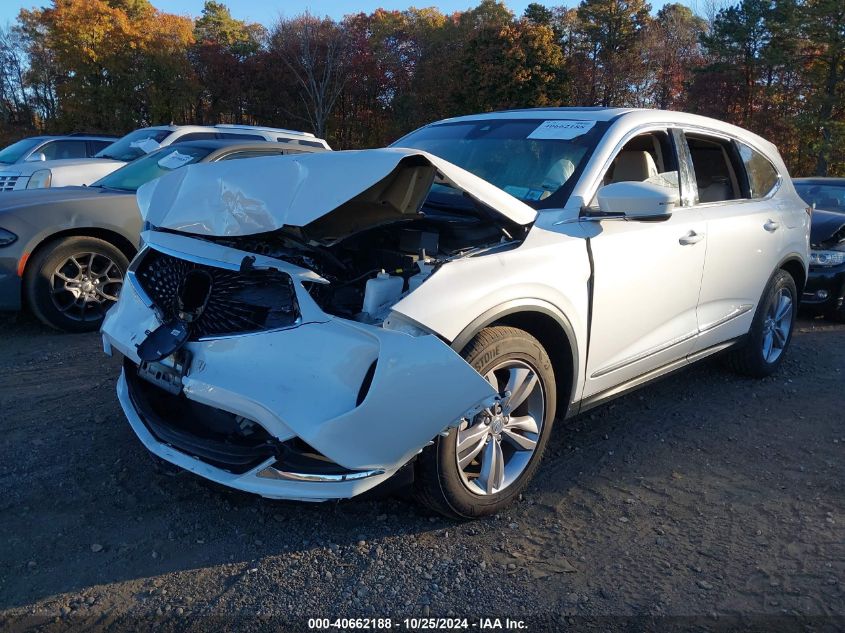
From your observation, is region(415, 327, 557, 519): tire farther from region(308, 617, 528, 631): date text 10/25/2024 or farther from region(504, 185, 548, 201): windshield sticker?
region(504, 185, 548, 201): windshield sticker

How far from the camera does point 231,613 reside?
7.91 feet

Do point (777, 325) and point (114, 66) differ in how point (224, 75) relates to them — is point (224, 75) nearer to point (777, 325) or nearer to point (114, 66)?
point (114, 66)

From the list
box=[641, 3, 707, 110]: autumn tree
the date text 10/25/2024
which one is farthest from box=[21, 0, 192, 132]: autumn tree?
Answer: the date text 10/25/2024

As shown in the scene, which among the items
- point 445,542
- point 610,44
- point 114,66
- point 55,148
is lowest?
point 445,542

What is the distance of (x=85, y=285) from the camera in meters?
5.70

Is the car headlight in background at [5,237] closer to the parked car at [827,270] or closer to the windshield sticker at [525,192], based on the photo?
the windshield sticker at [525,192]

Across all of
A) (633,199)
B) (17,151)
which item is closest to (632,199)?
(633,199)

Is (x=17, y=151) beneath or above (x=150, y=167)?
beneath

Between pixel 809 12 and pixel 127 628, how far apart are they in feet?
81.4

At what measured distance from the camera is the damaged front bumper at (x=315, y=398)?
7.90 ft

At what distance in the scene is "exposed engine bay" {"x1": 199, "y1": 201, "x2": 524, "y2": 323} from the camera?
268 centimetres

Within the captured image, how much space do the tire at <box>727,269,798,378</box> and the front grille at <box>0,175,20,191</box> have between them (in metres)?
8.74

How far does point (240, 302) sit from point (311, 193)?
22.2 inches

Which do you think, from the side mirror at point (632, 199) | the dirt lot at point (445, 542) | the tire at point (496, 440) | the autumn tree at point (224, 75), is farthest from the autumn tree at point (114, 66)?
the tire at point (496, 440)
